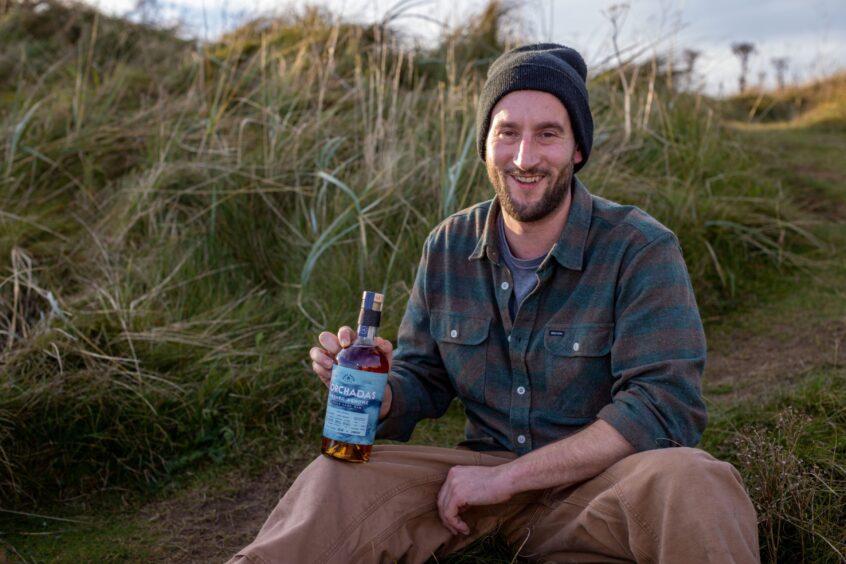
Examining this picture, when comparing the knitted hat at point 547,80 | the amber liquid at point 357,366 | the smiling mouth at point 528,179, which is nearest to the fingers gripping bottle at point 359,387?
the amber liquid at point 357,366

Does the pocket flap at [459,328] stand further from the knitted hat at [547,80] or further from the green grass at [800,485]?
the green grass at [800,485]

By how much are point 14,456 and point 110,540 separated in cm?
52

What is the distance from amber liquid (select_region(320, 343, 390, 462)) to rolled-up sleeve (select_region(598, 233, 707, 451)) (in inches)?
24.5

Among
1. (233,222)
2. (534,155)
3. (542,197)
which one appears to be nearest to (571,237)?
(542,197)

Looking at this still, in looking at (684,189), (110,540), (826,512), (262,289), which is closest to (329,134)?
(262,289)

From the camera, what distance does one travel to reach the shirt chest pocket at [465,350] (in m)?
2.84

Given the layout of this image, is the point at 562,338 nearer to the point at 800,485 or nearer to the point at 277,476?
the point at 800,485

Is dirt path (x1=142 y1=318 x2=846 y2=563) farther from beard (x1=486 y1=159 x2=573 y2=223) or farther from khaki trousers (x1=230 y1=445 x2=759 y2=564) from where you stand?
beard (x1=486 y1=159 x2=573 y2=223)

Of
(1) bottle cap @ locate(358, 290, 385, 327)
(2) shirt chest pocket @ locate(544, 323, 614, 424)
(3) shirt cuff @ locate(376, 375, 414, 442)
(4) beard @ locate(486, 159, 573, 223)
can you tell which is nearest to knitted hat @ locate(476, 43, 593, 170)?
(4) beard @ locate(486, 159, 573, 223)

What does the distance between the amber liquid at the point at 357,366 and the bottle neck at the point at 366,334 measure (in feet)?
0.04

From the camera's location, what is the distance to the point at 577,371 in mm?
2645

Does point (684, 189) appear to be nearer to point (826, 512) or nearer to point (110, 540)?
point (826, 512)

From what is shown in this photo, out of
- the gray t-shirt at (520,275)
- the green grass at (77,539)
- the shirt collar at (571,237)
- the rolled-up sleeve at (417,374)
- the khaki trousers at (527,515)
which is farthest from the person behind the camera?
the green grass at (77,539)

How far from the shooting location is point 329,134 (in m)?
5.85
